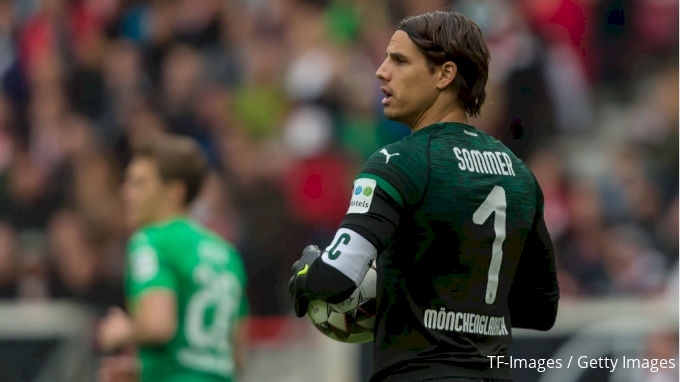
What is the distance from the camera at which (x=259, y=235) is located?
33.7 feet

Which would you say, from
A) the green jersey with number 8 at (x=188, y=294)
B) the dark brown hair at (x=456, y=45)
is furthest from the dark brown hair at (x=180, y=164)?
the dark brown hair at (x=456, y=45)

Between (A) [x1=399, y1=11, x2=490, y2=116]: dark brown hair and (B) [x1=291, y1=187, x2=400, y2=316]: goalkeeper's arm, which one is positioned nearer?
(B) [x1=291, y1=187, x2=400, y2=316]: goalkeeper's arm

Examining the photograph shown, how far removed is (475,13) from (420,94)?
7046 mm

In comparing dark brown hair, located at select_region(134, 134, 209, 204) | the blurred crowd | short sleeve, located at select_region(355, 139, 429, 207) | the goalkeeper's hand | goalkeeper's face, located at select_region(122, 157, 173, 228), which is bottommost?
the blurred crowd

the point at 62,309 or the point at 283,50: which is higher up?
the point at 283,50

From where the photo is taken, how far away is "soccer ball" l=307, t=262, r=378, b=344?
390 cm

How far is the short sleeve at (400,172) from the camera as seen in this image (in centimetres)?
364

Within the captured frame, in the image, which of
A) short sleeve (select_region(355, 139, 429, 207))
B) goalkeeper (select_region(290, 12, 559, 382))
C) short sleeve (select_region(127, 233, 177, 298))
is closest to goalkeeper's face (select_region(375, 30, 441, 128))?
goalkeeper (select_region(290, 12, 559, 382))

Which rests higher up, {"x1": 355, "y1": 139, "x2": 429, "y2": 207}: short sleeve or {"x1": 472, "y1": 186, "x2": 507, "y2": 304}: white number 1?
{"x1": 355, "y1": 139, "x2": 429, "y2": 207}: short sleeve

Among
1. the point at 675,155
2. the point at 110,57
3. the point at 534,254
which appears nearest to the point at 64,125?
the point at 110,57

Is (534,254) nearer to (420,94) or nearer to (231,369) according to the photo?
(420,94)

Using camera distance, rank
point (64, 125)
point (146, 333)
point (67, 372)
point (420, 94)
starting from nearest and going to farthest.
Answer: point (420, 94) < point (146, 333) < point (67, 372) < point (64, 125)

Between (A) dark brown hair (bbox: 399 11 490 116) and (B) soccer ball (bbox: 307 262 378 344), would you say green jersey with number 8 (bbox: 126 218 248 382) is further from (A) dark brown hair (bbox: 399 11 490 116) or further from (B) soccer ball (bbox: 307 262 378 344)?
(A) dark brown hair (bbox: 399 11 490 116)

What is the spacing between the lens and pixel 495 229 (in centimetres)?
381
